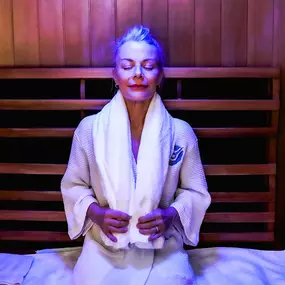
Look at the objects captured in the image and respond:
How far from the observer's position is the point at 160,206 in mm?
2020

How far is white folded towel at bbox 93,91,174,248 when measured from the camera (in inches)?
72.7

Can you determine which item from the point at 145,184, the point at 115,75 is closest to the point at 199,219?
the point at 145,184

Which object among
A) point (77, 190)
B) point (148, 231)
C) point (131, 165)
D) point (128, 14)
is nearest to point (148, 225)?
point (148, 231)

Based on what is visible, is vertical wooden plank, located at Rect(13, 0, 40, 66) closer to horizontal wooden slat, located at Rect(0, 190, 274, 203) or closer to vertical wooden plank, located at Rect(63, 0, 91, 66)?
vertical wooden plank, located at Rect(63, 0, 91, 66)

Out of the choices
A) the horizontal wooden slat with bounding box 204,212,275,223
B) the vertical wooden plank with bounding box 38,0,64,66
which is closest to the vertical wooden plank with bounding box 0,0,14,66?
the vertical wooden plank with bounding box 38,0,64,66

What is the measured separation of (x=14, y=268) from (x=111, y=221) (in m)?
0.55

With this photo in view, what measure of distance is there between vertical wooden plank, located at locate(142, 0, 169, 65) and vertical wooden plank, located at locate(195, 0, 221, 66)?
0.15m

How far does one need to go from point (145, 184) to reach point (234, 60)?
795 mm

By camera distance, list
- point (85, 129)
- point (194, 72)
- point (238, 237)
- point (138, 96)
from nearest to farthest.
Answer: point (138, 96) < point (85, 129) < point (194, 72) < point (238, 237)

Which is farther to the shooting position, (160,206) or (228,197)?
(228,197)

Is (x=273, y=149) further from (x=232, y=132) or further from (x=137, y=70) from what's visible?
(x=137, y=70)

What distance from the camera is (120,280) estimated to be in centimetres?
181

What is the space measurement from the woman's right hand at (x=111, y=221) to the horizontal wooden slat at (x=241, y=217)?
1.86 feet

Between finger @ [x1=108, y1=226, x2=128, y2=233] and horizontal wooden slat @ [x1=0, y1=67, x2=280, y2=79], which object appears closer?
finger @ [x1=108, y1=226, x2=128, y2=233]
